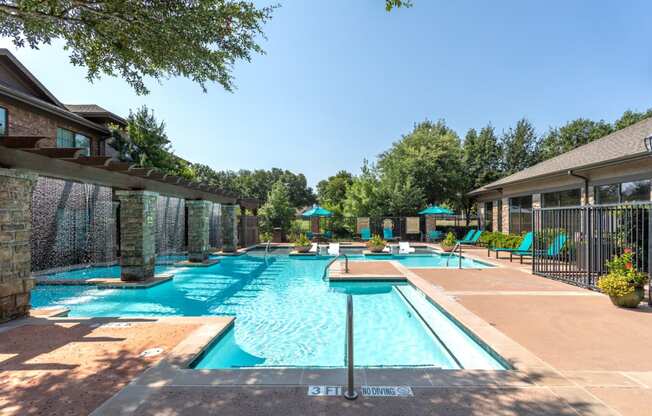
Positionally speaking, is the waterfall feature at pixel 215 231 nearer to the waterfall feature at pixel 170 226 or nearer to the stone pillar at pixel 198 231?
the waterfall feature at pixel 170 226

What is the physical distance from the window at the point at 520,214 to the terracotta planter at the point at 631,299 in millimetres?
10360

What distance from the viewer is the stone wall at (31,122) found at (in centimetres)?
1174

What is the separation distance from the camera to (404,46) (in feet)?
42.7

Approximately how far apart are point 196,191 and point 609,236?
12493 millimetres

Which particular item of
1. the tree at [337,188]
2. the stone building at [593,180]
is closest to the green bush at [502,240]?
the stone building at [593,180]

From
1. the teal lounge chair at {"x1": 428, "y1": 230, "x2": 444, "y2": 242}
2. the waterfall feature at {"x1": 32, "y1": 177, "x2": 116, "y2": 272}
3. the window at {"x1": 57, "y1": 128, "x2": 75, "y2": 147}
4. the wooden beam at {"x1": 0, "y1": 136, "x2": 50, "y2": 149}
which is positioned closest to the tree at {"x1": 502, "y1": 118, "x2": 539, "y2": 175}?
the teal lounge chair at {"x1": 428, "y1": 230, "x2": 444, "y2": 242}

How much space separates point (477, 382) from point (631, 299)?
15.1 ft

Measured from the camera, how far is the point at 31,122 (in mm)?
12695

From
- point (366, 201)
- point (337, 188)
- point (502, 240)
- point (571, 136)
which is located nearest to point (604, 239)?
point (502, 240)

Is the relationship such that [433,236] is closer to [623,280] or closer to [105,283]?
[623,280]

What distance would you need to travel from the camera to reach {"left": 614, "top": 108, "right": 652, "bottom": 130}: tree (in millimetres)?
30891

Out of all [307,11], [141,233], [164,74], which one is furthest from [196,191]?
[307,11]

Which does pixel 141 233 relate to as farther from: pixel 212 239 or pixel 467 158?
pixel 467 158

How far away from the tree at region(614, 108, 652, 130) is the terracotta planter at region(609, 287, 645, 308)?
34.2 m
